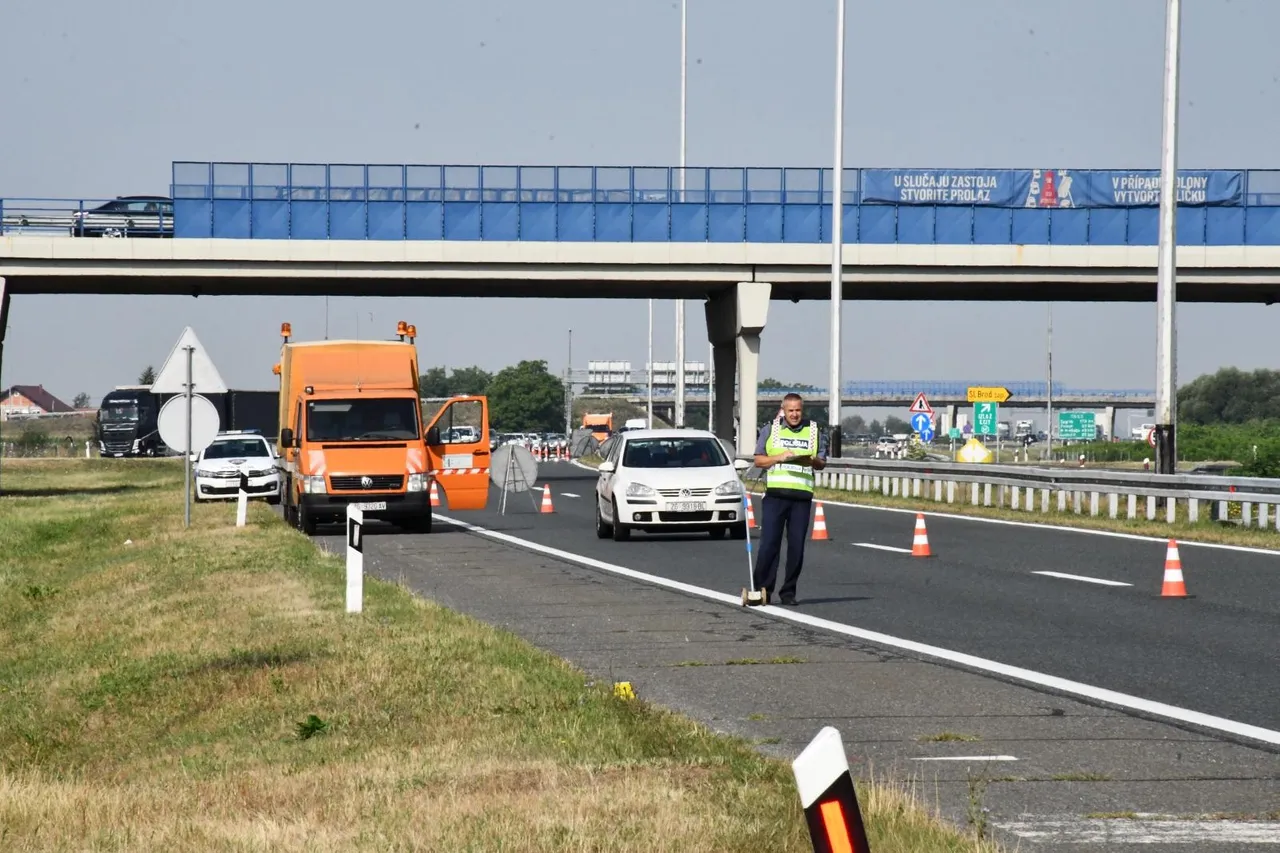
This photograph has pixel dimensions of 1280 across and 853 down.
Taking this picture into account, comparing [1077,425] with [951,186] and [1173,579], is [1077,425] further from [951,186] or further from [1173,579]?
[1173,579]

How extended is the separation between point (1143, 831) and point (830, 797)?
352 cm

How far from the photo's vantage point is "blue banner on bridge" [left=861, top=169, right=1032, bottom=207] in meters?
49.0

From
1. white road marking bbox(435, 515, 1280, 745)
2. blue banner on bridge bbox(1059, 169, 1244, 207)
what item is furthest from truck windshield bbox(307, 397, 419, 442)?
blue banner on bridge bbox(1059, 169, 1244, 207)

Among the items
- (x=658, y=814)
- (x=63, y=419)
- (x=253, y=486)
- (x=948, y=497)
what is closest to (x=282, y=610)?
(x=658, y=814)

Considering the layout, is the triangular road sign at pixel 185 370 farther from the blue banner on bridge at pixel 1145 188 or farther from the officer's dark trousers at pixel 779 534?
the blue banner on bridge at pixel 1145 188

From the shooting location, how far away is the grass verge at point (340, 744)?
250 inches

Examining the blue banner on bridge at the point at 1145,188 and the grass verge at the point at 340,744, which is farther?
the blue banner on bridge at the point at 1145,188

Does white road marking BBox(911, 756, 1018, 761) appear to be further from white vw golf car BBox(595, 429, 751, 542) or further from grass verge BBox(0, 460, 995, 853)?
white vw golf car BBox(595, 429, 751, 542)

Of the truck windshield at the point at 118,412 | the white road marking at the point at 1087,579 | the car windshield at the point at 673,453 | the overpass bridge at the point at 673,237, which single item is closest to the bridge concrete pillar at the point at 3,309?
the overpass bridge at the point at 673,237

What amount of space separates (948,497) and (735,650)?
24.8 m

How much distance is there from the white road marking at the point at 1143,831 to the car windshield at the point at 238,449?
36.9 m

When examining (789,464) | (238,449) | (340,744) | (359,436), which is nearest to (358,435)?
(359,436)

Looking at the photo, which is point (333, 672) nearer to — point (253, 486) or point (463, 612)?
point (463, 612)

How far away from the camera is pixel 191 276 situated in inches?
1855
